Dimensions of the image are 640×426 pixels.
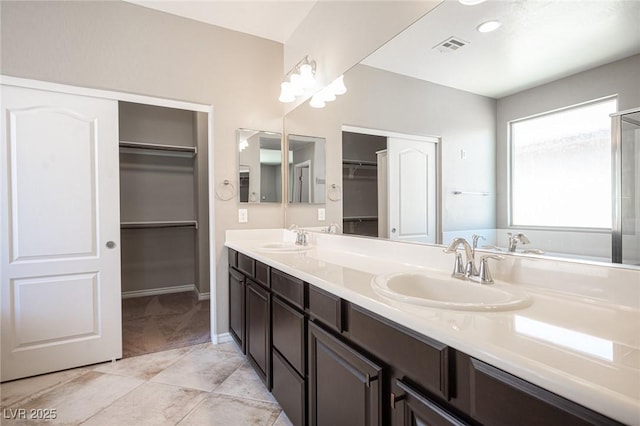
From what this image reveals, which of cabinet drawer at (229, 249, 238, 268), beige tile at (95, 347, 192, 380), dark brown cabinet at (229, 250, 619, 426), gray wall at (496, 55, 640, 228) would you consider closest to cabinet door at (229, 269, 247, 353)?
cabinet drawer at (229, 249, 238, 268)

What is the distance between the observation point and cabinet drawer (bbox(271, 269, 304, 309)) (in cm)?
143

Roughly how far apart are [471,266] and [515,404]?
0.64m

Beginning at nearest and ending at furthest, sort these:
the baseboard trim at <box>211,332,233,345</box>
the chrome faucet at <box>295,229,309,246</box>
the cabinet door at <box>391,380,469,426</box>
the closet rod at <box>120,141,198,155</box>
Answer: the cabinet door at <box>391,380,469,426</box>
the chrome faucet at <box>295,229,309,246</box>
the baseboard trim at <box>211,332,233,345</box>
the closet rod at <box>120,141,198,155</box>

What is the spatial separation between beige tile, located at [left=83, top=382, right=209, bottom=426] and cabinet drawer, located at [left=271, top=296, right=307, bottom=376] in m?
0.68

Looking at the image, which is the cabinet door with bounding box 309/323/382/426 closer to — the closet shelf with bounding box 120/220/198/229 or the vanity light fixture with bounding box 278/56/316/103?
the vanity light fixture with bounding box 278/56/316/103

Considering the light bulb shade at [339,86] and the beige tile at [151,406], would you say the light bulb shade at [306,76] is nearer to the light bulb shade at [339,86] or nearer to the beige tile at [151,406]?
the light bulb shade at [339,86]

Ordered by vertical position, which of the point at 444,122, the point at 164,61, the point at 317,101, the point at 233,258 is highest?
the point at 164,61

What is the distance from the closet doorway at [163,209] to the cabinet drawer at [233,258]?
132 cm

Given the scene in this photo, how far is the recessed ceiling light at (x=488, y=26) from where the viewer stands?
3.93ft

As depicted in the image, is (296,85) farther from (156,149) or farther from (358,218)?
(156,149)

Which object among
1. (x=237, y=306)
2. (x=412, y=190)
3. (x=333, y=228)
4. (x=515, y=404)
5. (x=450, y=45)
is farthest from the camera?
(x=237, y=306)

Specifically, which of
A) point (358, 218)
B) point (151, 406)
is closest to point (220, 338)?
point (151, 406)

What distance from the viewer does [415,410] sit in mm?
822

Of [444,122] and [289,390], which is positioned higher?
[444,122]
